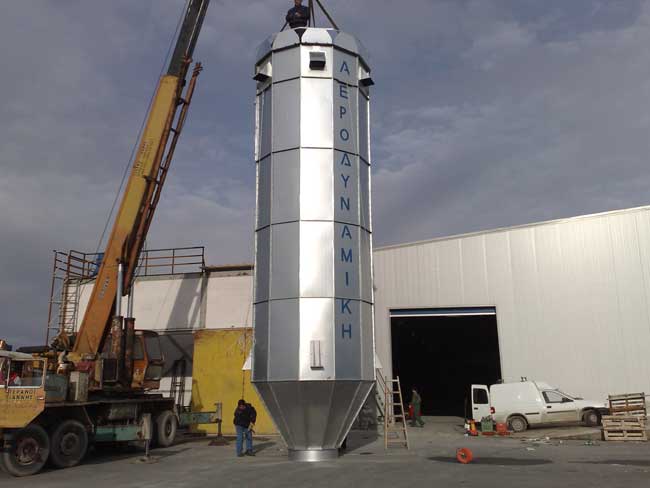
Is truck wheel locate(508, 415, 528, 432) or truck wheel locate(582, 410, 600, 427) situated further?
truck wheel locate(508, 415, 528, 432)

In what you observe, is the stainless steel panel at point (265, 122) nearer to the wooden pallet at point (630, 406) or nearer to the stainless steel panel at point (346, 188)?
the stainless steel panel at point (346, 188)

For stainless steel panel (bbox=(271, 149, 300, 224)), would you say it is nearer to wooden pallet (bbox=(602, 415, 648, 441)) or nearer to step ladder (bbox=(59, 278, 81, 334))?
wooden pallet (bbox=(602, 415, 648, 441))

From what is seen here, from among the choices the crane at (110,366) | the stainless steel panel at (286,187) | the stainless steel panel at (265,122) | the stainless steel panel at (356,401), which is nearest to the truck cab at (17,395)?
the crane at (110,366)

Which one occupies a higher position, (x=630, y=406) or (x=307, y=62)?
(x=307, y=62)

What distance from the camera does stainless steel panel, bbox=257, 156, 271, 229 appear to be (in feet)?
56.1

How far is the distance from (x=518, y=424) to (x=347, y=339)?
41.2 ft

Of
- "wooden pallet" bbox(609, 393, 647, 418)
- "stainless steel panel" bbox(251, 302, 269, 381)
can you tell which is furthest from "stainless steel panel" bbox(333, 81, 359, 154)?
"wooden pallet" bbox(609, 393, 647, 418)

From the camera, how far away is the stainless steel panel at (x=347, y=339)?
51.3 ft

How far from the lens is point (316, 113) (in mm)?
→ 17078

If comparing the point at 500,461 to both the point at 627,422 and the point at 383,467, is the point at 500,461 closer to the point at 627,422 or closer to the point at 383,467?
the point at 383,467

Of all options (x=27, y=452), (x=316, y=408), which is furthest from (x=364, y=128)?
(x=27, y=452)

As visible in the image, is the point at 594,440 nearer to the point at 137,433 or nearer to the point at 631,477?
the point at 631,477

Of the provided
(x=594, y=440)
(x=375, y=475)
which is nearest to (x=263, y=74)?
(x=375, y=475)

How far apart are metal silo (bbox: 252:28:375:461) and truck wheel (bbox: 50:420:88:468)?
5.64 meters
